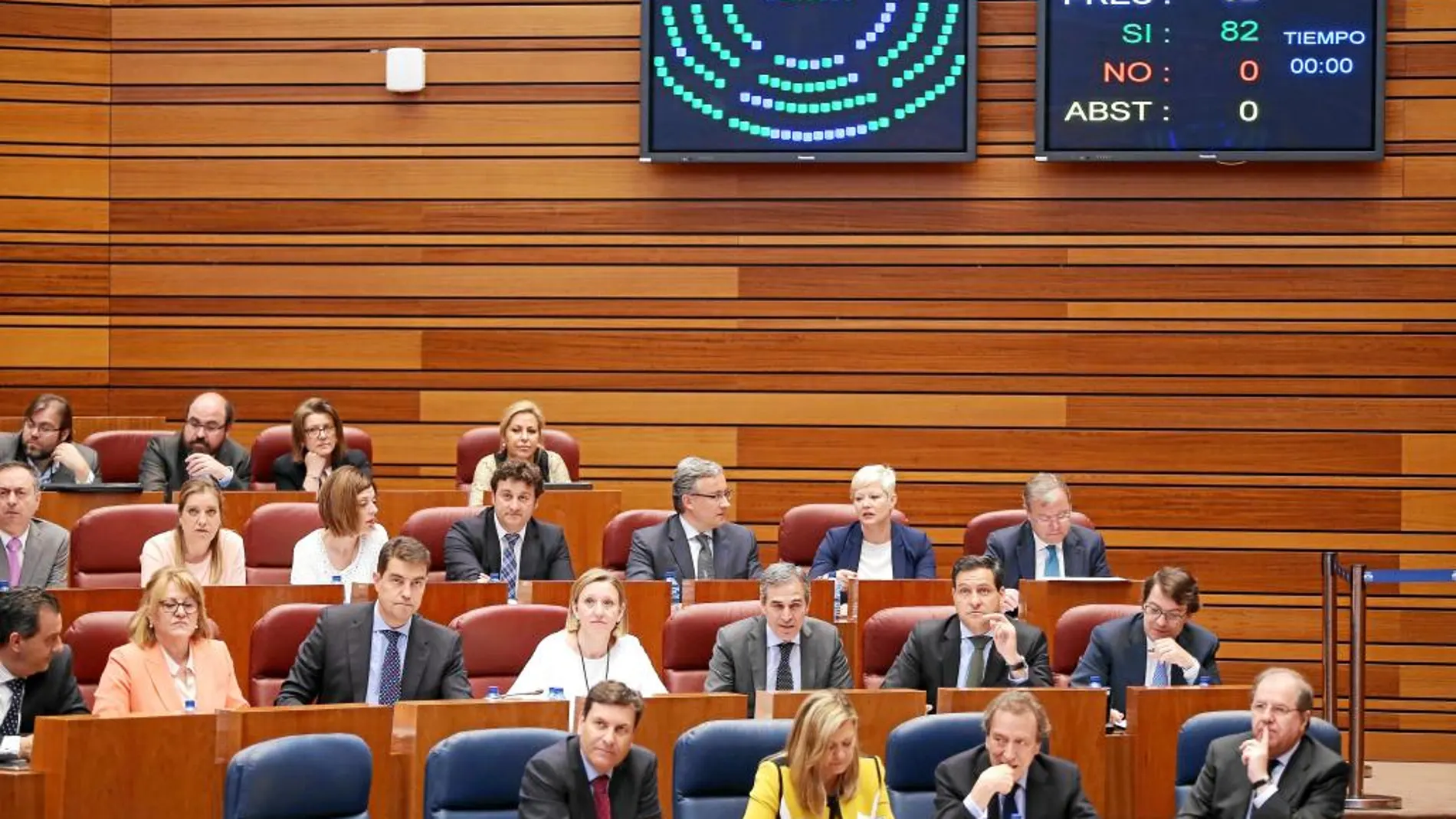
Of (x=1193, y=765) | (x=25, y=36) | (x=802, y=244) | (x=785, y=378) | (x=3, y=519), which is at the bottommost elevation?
(x=1193, y=765)

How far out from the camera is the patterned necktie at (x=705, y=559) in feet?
22.2

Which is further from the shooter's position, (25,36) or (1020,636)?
(25,36)

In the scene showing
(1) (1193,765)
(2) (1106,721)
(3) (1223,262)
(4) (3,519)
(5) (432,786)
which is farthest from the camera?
(3) (1223,262)

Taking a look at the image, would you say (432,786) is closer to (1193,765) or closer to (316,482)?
(1193,765)

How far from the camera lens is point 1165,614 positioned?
5.80 metres

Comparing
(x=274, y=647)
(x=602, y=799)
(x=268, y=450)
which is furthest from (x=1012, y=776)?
(x=268, y=450)

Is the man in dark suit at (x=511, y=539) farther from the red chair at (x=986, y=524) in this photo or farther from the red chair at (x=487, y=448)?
the red chair at (x=986, y=524)

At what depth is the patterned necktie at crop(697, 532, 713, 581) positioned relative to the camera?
6.78 meters

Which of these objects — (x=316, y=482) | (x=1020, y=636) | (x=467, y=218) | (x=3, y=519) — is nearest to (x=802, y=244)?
(x=467, y=218)

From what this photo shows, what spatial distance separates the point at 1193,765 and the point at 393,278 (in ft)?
14.3

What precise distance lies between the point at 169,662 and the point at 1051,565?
297cm

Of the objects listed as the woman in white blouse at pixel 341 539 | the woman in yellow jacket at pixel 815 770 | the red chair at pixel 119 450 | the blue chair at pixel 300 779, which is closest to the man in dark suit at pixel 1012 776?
the woman in yellow jacket at pixel 815 770

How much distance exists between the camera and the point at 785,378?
26.9 feet

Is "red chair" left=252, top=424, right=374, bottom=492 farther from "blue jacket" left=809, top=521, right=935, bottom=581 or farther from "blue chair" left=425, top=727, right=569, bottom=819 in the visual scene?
"blue chair" left=425, top=727, right=569, bottom=819
